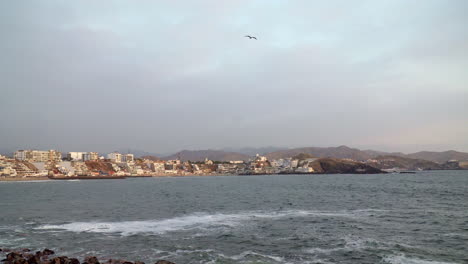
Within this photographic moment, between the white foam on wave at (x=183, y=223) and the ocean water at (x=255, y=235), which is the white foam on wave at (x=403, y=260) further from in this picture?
the white foam on wave at (x=183, y=223)

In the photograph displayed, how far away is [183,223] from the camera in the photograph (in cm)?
2806

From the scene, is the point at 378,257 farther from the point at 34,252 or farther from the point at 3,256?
the point at 3,256

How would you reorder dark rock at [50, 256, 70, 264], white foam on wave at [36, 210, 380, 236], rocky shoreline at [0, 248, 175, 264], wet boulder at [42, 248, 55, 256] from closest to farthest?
dark rock at [50, 256, 70, 264] < rocky shoreline at [0, 248, 175, 264] < wet boulder at [42, 248, 55, 256] < white foam on wave at [36, 210, 380, 236]

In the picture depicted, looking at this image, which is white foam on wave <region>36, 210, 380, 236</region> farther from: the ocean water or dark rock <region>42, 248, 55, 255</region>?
dark rock <region>42, 248, 55, 255</region>

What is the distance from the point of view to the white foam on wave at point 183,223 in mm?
25312

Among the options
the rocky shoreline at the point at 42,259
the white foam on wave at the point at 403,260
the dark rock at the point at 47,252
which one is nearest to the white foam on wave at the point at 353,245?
the white foam on wave at the point at 403,260

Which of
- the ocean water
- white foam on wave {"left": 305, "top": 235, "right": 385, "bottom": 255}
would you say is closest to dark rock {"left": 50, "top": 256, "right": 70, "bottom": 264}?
the ocean water

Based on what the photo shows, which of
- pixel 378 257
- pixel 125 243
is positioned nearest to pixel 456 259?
pixel 378 257

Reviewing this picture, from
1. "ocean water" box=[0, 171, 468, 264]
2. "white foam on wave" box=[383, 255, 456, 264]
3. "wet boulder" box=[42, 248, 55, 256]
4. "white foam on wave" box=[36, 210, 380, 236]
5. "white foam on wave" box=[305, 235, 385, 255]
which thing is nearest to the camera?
"white foam on wave" box=[383, 255, 456, 264]

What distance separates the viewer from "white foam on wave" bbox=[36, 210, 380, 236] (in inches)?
997

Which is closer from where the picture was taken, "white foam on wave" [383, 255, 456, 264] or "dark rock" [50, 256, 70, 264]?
"dark rock" [50, 256, 70, 264]

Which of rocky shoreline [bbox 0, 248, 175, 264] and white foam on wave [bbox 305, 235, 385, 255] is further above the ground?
rocky shoreline [bbox 0, 248, 175, 264]

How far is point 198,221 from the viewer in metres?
29.1

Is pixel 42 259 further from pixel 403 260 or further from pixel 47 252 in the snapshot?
pixel 403 260
